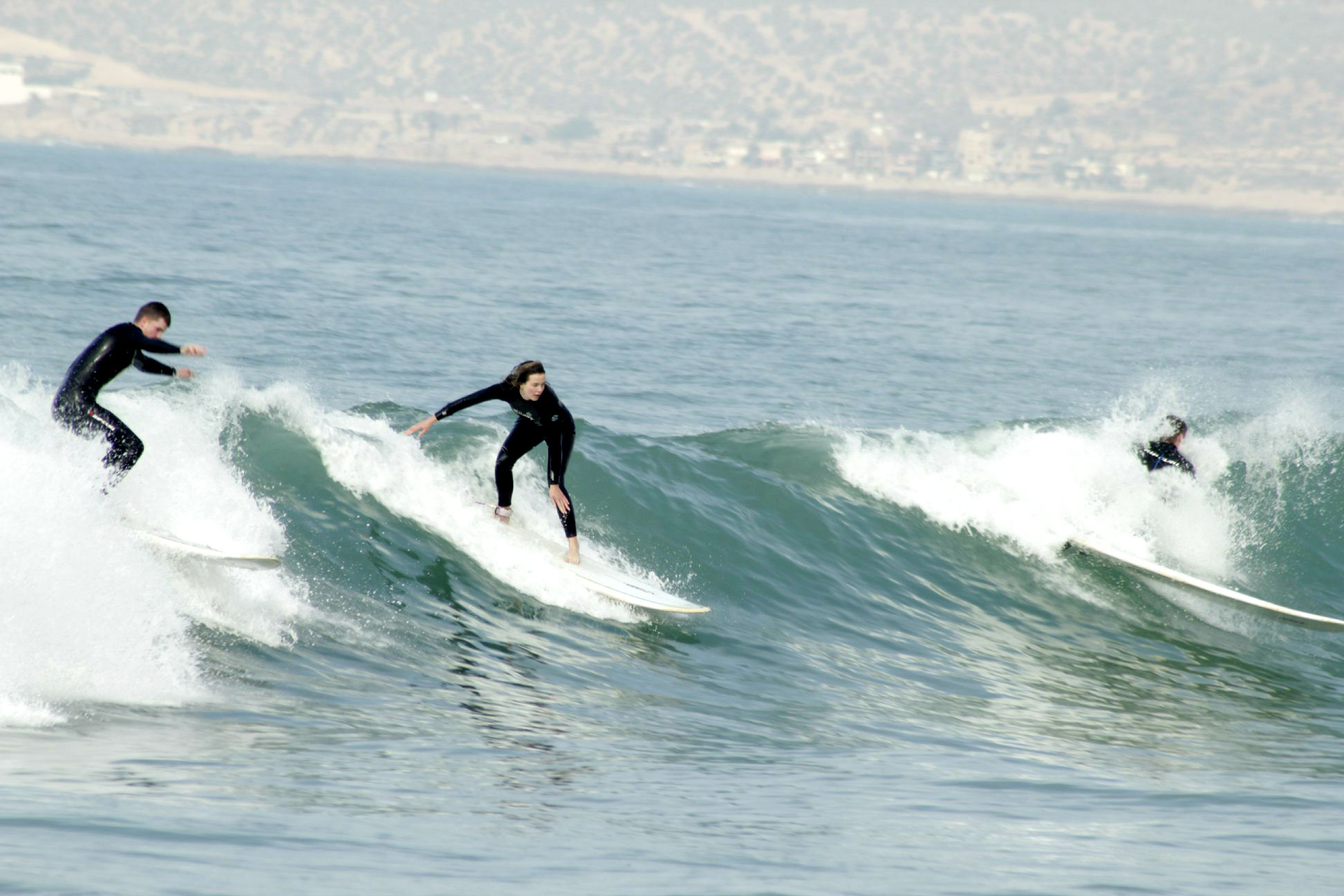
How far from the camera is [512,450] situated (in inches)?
404

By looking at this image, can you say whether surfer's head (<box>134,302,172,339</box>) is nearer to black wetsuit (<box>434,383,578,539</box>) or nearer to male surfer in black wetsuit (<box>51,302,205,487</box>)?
male surfer in black wetsuit (<box>51,302,205,487</box>)

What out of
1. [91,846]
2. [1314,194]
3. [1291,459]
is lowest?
[91,846]

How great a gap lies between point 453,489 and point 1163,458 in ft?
22.1

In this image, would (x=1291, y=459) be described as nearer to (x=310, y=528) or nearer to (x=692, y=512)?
(x=692, y=512)

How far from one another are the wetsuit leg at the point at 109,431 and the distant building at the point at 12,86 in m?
179

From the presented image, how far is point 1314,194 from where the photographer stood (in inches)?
5979

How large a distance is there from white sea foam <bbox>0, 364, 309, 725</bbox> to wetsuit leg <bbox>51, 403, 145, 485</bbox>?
0.22 ft

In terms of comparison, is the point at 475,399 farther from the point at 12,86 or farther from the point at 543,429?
the point at 12,86

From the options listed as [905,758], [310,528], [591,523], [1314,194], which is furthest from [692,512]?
[1314,194]

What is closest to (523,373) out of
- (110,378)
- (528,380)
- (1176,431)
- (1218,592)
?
(528,380)

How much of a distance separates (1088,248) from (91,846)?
74.2 m

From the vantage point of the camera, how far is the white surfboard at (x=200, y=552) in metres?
8.43

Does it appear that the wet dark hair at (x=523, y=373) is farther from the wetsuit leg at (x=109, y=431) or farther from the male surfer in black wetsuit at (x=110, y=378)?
the wetsuit leg at (x=109, y=431)

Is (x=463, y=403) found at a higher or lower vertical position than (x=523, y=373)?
lower
